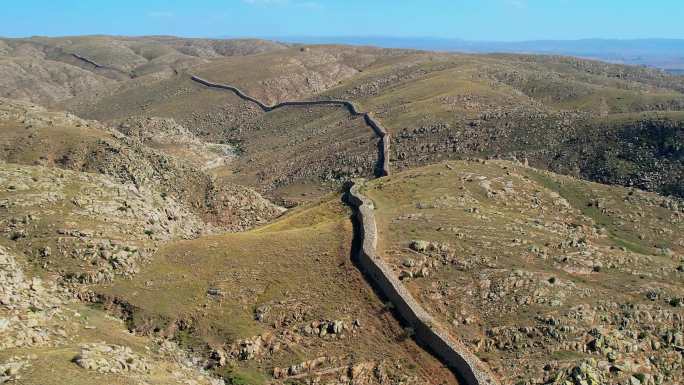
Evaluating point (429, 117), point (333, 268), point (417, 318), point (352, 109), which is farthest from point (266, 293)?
point (352, 109)

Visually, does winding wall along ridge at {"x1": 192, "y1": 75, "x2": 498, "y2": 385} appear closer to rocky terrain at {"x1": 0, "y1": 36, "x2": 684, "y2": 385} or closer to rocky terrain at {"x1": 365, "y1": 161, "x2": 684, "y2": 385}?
rocky terrain at {"x1": 0, "y1": 36, "x2": 684, "y2": 385}

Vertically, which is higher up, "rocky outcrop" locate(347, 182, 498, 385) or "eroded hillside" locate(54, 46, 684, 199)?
"eroded hillside" locate(54, 46, 684, 199)

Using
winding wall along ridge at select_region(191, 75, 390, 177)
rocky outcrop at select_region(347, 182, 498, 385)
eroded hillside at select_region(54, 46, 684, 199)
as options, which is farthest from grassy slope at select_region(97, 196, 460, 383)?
eroded hillside at select_region(54, 46, 684, 199)

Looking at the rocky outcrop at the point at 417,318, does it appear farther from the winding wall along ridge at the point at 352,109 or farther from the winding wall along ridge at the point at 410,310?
Result: the winding wall along ridge at the point at 352,109

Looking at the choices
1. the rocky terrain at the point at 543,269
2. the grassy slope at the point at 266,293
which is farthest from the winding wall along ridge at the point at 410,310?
the rocky terrain at the point at 543,269

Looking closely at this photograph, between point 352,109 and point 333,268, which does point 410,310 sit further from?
point 352,109

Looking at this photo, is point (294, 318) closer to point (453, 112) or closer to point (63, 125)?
point (63, 125)
